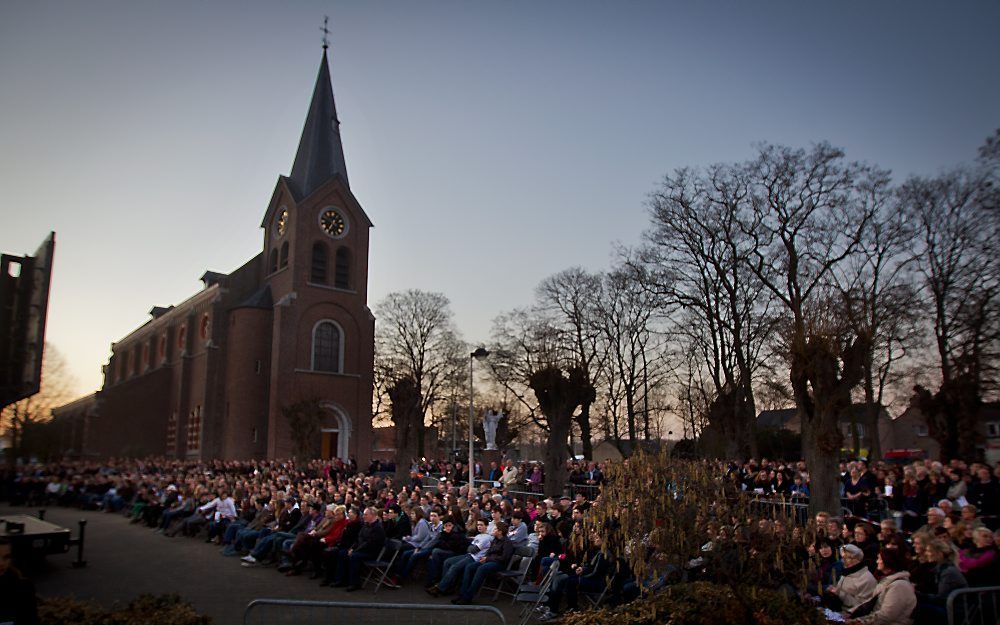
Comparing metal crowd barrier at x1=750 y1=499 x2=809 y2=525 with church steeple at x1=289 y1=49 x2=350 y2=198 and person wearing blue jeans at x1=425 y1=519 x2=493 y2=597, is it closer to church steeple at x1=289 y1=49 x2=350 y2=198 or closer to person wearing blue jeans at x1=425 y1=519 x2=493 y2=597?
person wearing blue jeans at x1=425 y1=519 x2=493 y2=597

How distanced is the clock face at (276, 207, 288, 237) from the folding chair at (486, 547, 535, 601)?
34.7 meters

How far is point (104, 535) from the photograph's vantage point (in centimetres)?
1858

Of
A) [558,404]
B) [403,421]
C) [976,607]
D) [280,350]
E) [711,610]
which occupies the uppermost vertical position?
[280,350]

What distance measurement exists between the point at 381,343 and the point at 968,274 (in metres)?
34.2

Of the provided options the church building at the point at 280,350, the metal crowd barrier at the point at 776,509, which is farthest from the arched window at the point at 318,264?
the metal crowd barrier at the point at 776,509

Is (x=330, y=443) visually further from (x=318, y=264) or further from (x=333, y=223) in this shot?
(x=333, y=223)

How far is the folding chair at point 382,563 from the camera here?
1162cm

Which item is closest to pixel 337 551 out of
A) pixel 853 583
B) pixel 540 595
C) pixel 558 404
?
pixel 540 595

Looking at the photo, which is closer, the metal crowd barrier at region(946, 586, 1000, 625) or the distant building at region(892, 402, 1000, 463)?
the metal crowd barrier at region(946, 586, 1000, 625)

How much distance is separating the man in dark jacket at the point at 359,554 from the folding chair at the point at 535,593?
3.43 m

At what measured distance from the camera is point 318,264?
40.8 metres

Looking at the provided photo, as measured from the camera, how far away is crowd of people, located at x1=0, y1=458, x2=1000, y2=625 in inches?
271

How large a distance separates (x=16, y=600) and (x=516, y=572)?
6.75 metres

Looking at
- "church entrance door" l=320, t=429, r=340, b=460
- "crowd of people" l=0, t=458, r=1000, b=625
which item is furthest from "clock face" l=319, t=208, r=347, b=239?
"crowd of people" l=0, t=458, r=1000, b=625
